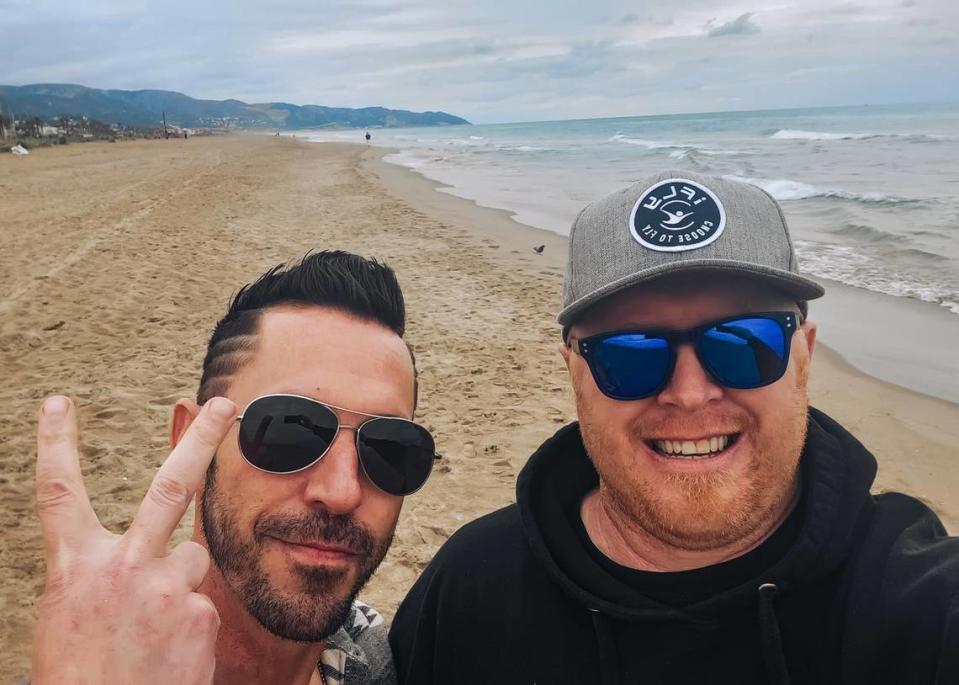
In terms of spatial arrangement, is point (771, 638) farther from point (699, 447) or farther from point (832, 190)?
point (832, 190)

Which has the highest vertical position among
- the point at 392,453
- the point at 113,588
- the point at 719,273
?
the point at 719,273

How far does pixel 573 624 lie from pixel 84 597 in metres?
1.14

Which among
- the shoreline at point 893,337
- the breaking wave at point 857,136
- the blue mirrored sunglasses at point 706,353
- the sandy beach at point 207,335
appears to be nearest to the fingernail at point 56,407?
the blue mirrored sunglasses at point 706,353

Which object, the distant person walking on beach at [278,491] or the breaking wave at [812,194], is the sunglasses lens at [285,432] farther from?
the breaking wave at [812,194]

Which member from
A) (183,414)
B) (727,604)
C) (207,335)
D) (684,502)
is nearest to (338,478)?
(183,414)

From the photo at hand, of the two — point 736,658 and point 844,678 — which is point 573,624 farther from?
point 844,678

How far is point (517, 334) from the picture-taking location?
7.80 m

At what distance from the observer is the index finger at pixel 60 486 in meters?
1.06

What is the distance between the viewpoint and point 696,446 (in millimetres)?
1761

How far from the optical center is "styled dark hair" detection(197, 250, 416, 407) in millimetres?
2227

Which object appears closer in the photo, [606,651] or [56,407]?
[56,407]

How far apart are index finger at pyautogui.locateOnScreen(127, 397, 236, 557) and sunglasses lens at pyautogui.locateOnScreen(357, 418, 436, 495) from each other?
2.48 feet

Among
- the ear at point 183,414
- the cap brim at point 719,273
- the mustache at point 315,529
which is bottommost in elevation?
the mustache at point 315,529

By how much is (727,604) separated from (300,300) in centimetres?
162
